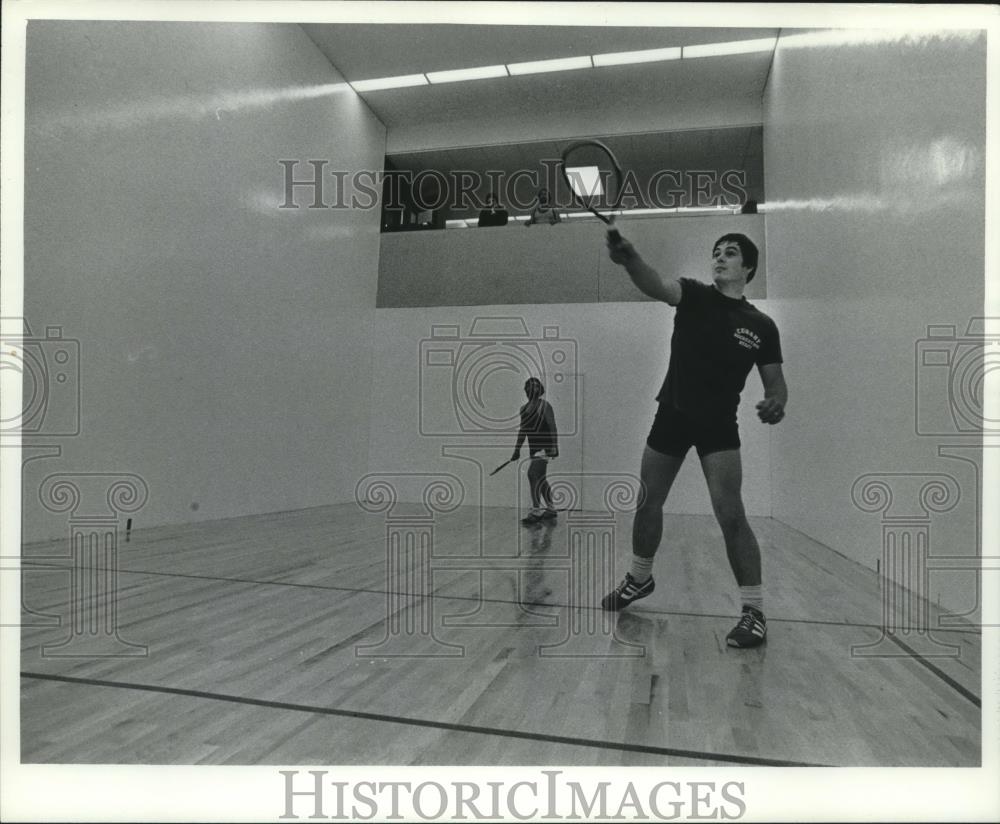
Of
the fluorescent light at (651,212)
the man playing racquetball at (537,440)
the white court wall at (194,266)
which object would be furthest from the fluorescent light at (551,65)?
the man playing racquetball at (537,440)

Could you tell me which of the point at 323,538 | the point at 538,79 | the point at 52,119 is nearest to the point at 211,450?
the point at 323,538

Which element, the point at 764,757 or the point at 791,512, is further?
the point at 791,512

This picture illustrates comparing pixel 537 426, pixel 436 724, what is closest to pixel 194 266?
pixel 537 426

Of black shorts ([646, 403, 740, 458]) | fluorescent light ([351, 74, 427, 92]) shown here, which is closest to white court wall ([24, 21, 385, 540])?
fluorescent light ([351, 74, 427, 92])

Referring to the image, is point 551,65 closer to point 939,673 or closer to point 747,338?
point 747,338

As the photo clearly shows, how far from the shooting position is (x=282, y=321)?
Answer: 6465mm

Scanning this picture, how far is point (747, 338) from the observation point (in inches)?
96.0

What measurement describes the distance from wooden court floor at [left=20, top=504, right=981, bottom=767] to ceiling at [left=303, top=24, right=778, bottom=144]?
16.7 feet

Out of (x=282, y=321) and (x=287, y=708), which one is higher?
(x=282, y=321)

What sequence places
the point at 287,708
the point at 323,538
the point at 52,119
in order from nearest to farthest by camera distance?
the point at 287,708
the point at 52,119
the point at 323,538

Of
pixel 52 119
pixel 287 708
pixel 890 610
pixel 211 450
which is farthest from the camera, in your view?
pixel 211 450

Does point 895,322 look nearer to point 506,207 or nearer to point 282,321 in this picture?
point 282,321

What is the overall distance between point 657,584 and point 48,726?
2.50 m

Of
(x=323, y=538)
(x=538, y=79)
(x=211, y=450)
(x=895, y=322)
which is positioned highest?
(x=538, y=79)
